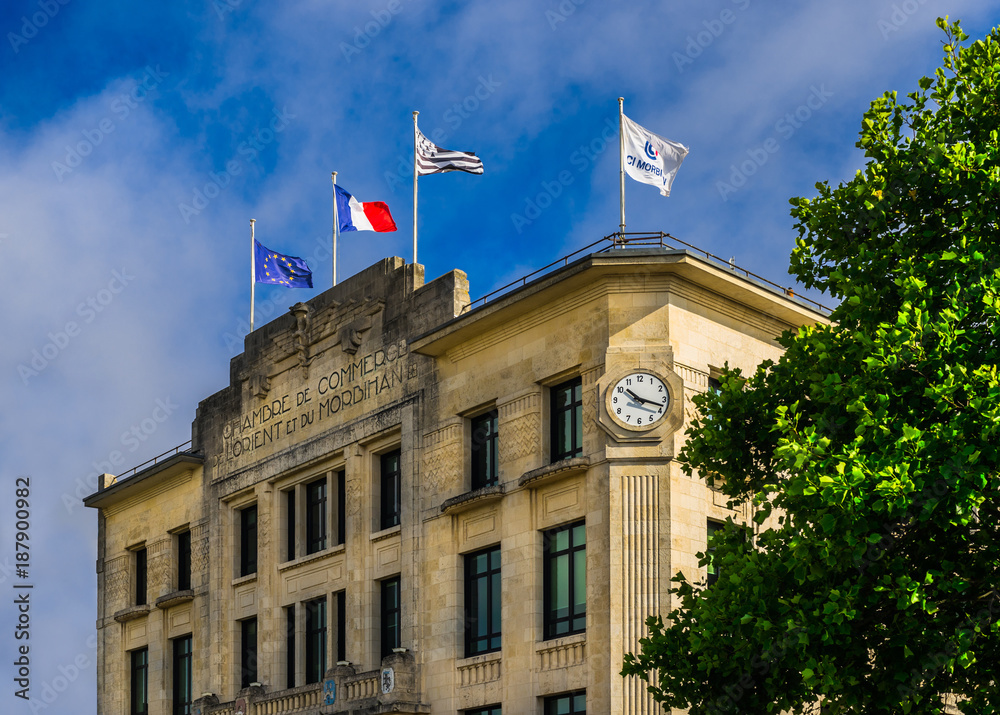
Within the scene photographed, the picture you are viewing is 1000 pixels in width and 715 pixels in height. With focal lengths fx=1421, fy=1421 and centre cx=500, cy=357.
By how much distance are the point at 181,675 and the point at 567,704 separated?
1680 cm

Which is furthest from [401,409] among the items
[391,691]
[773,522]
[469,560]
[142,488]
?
[142,488]

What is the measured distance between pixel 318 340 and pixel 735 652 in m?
19.9

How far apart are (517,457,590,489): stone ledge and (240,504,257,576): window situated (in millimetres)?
12009

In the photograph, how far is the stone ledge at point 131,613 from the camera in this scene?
4344 cm

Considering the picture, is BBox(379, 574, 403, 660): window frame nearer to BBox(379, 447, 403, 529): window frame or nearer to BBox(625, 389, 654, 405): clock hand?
BBox(379, 447, 403, 529): window frame

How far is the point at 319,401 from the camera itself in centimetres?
3800

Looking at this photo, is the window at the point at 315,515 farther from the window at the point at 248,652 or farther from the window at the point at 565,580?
the window at the point at 565,580

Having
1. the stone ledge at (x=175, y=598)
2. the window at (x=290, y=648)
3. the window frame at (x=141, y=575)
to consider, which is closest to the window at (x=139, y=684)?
the window frame at (x=141, y=575)

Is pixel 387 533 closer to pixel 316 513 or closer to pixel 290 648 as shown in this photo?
pixel 316 513

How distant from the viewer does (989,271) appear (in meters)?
20.7

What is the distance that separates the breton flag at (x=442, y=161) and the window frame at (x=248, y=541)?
10.9 meters

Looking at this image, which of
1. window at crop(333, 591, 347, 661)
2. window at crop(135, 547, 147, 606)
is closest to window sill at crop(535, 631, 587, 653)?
window at crop(333, 591, 347, 661)

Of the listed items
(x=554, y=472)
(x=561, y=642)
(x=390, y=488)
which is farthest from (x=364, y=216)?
(x=561, y=642)

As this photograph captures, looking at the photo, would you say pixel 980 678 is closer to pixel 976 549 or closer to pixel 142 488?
pixel 976 549
